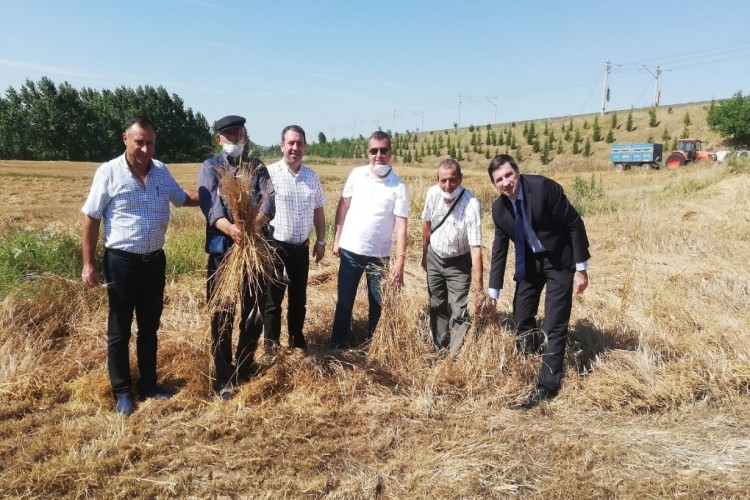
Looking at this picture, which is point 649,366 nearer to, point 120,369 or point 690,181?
point 120,369

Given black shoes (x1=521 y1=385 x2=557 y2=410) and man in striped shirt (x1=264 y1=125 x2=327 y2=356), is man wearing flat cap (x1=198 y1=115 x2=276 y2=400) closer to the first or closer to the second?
man in striped shirt (x1=264 y1=125 x2=327 y2=356)

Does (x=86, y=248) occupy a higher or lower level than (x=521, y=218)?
lower

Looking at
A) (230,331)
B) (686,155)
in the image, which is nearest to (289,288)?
(230,331)

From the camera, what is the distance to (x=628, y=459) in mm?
2596

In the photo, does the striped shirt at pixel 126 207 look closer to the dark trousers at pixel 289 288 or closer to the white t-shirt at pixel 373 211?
the dark trousers at pixel 289 288

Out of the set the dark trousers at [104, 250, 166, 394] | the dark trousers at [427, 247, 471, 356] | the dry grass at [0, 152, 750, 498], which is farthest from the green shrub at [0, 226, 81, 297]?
the dark trousers at [427, 247, 471, 356]

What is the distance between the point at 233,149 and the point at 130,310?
1.19 meters

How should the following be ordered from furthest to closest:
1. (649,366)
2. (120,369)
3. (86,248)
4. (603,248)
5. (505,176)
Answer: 1. (603,248)
2. (649,366)
3. (505,176)
4. (120,369)
5. (86,248)

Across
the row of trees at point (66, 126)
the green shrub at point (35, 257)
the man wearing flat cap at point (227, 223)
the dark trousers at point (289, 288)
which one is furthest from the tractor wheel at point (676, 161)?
the row of trees at point (66, 126)

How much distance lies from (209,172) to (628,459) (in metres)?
2.92

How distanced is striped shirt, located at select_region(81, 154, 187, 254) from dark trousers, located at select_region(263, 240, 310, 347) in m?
0.75

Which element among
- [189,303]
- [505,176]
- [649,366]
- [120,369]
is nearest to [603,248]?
[649,366]

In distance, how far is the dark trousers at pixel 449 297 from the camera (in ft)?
12.0

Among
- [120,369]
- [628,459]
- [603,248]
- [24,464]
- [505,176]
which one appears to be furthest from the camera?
[603,248]
